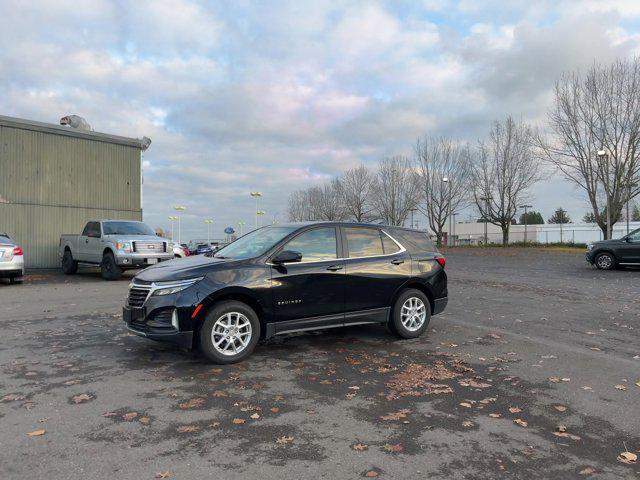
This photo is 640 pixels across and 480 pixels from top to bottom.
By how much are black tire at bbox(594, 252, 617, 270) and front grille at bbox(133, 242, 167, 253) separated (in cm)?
1599

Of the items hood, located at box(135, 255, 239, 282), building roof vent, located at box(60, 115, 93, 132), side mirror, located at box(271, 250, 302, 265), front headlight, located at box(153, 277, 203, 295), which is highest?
building roof vent, located at box(60, 115, 93, 132)

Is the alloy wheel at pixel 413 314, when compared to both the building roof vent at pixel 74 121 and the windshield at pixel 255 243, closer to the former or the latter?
the windshield at pixel 255 243

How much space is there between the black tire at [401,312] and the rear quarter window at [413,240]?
0.67 m

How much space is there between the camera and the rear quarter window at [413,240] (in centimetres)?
764

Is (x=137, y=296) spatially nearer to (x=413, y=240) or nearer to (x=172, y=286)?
(x=172, y=286)

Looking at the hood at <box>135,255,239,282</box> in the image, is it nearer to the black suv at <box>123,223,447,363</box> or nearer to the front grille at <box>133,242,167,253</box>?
the black suv at <box>123,223,447,363</box>

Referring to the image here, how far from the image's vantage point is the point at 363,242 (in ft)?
23.6

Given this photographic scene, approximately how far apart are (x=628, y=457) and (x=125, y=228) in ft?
51.4

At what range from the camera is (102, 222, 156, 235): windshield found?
53.6 feet

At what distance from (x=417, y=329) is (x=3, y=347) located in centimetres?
564

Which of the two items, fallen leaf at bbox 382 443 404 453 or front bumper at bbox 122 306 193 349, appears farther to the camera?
front bumper at bbox 122 306 193 349

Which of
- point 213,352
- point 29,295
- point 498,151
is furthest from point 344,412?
point 498,151

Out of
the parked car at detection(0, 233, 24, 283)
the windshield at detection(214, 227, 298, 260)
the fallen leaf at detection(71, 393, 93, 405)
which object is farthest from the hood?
the parked car at detection(0, 233, 24, 283)

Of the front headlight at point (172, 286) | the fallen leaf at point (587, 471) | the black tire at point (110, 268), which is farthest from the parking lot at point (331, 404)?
the black tire at point (110, 268)
